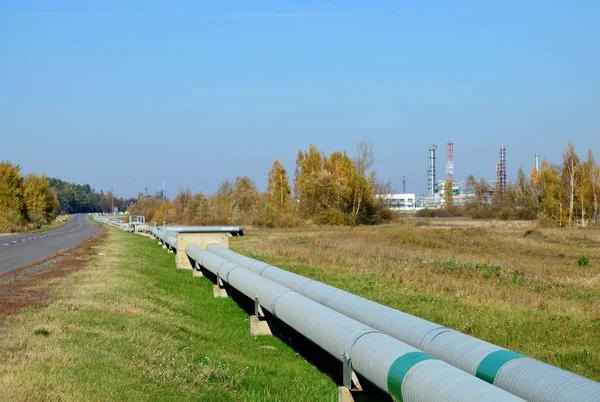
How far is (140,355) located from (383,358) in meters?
2.87

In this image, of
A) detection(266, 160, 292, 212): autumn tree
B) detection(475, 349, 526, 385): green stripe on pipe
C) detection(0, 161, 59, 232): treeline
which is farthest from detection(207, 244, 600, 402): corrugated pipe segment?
detection(266, 160, 292, 212): autumn tree

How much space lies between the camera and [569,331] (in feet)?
35.5

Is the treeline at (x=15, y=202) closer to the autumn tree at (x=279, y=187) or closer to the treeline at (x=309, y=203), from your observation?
the treeline at (x=309, y=203)

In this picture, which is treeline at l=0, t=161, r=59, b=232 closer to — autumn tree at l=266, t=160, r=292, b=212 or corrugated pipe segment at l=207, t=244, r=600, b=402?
autumn tree at l=266, t=160, r=292, b=212

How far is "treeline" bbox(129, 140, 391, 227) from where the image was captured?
7256 centimetres

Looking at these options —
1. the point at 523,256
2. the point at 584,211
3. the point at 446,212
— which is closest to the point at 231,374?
the point at 523,256

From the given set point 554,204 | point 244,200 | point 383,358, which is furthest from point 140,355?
point 244,200

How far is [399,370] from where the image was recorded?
5648 millimetres

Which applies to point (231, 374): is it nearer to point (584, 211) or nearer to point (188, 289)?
point (188, 289)

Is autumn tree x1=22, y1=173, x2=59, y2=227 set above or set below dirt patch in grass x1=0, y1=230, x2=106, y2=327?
above

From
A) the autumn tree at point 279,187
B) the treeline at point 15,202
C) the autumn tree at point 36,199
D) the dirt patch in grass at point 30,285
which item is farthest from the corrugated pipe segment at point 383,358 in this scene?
the autumn tree at point 279,187

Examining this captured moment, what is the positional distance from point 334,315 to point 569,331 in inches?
187

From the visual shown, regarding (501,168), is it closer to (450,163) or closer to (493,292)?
(450,163)

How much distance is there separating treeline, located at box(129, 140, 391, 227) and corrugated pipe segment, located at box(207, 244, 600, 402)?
2327 inches
